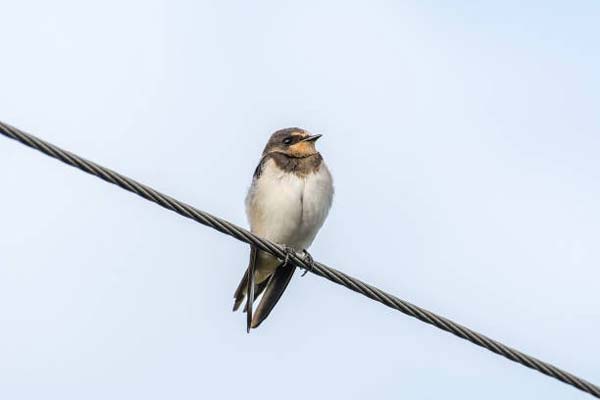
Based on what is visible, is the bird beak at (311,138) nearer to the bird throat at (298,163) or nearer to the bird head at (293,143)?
the bird head at (293,143)

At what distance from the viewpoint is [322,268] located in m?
6.22

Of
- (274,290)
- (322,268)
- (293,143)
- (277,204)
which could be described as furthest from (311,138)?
(322,268)

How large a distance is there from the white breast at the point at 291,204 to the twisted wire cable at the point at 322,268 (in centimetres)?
230

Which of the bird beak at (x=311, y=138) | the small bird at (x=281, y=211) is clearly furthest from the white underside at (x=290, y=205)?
the bird beak at (x=311, y=138)

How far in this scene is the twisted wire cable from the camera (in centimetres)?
507

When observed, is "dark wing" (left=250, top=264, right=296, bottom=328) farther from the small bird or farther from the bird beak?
the bird beak

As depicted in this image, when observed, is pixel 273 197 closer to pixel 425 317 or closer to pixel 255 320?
pixel 255 320

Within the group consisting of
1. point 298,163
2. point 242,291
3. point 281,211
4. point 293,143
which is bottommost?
point 242,291

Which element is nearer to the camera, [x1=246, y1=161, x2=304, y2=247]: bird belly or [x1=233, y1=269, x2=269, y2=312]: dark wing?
[x1=246, y1=161, x2=304, y2=247]: bird belly

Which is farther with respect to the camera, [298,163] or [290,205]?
[298,163]

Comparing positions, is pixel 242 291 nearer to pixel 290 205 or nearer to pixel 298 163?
pixel 290 205

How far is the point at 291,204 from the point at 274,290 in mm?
594

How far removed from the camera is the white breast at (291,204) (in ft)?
28.1

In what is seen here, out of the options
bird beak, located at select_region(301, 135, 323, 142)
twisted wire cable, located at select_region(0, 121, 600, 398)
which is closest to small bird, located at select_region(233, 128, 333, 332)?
bird beak, located at select_region(301, 135, 323, 142)
